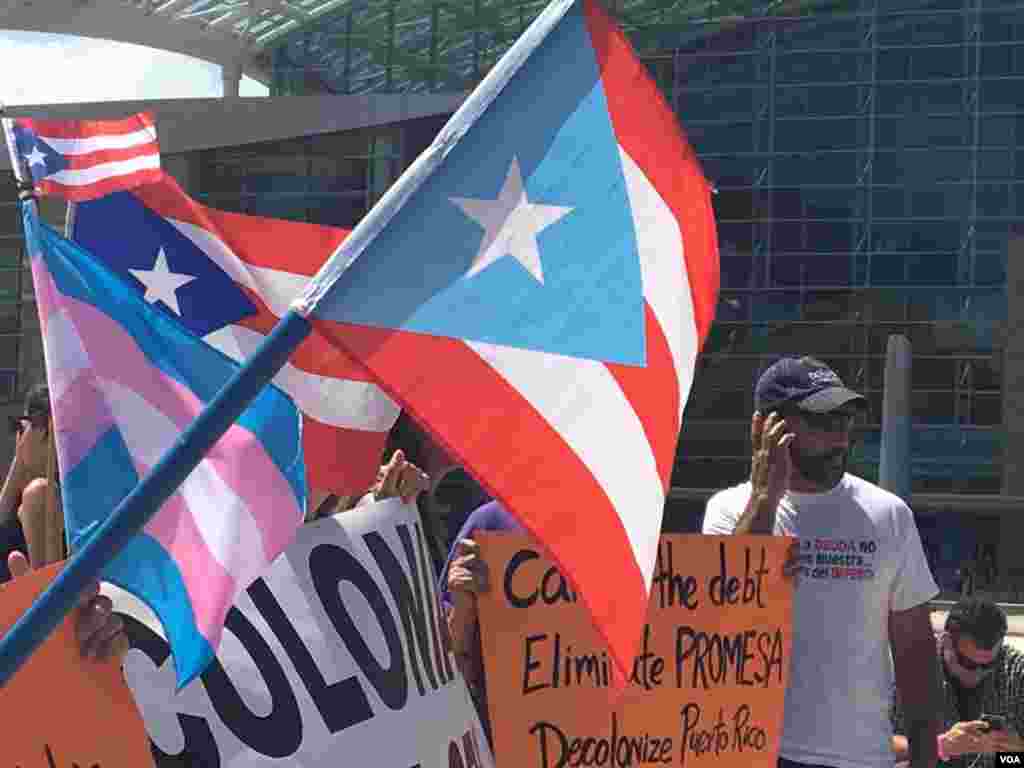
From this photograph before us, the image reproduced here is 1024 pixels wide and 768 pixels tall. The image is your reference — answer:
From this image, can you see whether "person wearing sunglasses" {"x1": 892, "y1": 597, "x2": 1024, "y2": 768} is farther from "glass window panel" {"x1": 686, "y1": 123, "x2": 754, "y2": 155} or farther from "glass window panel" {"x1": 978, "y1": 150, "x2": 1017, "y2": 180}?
"glass window panel" {"x1": 686, "y1": 123, "x2": 754, "y2": 155}

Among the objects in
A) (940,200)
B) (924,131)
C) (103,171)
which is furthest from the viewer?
(924,131)

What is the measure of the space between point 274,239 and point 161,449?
180 centimetres

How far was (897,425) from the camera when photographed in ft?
32.7

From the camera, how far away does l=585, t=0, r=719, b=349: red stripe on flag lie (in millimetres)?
2348

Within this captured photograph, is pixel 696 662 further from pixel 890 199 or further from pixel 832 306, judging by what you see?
pixel 890 199

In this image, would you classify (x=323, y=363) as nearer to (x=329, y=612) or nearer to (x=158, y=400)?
(x=329, y=612)

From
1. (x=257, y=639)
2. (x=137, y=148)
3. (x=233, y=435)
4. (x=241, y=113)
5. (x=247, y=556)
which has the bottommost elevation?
(x=257, y=639)

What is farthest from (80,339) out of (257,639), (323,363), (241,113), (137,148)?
(241,113)

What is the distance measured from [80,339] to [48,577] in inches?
12.1

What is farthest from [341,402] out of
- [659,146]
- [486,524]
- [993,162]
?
[993,162]

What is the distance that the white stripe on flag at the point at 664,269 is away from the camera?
2418 mm

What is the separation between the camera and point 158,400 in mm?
2514

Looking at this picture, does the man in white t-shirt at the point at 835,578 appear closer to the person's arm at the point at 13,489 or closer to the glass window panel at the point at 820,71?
the person's arm at the point at 13,489

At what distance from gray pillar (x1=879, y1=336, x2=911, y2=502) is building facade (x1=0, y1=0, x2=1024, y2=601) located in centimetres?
2523
